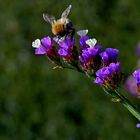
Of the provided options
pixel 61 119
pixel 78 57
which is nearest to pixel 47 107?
pixel 61 119

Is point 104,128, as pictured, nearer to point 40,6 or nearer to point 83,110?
point 83,110

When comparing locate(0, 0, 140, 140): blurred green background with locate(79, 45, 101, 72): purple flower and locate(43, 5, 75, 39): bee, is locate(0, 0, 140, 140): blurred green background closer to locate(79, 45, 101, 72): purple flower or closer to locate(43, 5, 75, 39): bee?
locate(43, 5, 75, 39): bee

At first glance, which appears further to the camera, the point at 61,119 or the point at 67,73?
the point at 67,73

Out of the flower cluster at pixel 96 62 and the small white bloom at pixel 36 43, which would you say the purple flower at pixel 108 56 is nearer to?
the flower cluster at pixel 96 62

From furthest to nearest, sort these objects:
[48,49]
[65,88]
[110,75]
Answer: [65,88] → [48,49] → [110,75]

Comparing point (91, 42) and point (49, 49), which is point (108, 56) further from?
point (49, 49)

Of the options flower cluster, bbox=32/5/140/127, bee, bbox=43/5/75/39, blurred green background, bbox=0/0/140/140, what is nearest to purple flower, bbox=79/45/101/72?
flower cluster, bbox=32/5/140/127

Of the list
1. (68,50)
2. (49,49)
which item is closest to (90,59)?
(68,50)
